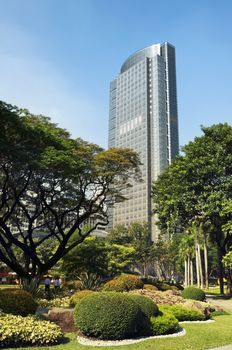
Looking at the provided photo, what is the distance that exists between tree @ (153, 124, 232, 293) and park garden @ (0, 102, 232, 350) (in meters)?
0.09

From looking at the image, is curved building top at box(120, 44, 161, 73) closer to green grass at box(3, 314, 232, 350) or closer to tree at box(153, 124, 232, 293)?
tree at box(153, 124, 232, 293)

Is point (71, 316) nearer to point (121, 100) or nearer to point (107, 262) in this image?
point (107, 262)

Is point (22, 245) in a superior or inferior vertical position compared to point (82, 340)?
superior

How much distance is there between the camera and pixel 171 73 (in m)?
187

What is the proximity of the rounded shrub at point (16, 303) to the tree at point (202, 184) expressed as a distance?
18.3 meters

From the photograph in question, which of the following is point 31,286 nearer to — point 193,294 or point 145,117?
point 193,294

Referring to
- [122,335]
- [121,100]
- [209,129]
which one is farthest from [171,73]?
[122,335]

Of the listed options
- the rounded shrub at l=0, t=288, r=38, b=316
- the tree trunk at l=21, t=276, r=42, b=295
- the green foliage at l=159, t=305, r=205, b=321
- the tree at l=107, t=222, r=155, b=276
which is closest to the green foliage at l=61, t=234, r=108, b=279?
the tree trunk at l=21, t=276, r=42, b=295

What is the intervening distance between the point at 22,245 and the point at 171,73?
577 feet

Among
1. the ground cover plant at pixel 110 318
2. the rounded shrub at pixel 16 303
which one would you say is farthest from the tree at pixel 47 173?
the ground cover plant at pixel 110 318

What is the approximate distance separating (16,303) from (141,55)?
19358 centimetres

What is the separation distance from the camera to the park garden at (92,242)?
1202cm

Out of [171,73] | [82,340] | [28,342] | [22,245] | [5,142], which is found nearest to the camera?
[28,342]

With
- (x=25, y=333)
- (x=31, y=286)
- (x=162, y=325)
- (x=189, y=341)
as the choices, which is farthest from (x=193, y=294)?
(x=25, y=333)
